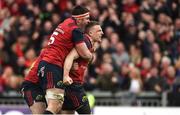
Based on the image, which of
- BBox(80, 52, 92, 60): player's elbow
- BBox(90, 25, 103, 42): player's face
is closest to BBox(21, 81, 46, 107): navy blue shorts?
BBox(80, 52, 92, 60): player's elbow

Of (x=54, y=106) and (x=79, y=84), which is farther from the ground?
(x=79, y=84)

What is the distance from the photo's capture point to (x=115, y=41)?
18.8 m

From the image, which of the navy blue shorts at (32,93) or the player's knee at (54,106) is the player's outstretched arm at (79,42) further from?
the navy blue shorts at (32,93)

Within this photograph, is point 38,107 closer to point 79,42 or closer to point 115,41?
point 79,42

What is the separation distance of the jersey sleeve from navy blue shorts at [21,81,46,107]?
1.14 m

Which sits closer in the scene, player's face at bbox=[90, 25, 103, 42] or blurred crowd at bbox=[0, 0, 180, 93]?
Result: player's face at bbox=[90, 25, 103, 42]

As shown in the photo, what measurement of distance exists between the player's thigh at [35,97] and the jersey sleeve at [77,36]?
1.16m

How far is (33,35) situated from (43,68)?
27.9ft

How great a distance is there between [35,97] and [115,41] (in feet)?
25.4

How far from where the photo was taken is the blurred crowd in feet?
58.9

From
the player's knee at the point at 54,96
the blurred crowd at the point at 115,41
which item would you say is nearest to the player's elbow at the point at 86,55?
the player's knee at the point at 54,96

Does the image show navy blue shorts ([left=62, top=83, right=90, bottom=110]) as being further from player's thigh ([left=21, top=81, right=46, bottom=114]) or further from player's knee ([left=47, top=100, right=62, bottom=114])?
player's knee ([left=47, top=100, right=62, bottom=114])

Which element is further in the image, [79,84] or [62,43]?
[79,84]

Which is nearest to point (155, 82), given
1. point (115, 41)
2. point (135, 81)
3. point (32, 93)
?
point (135, 81)
